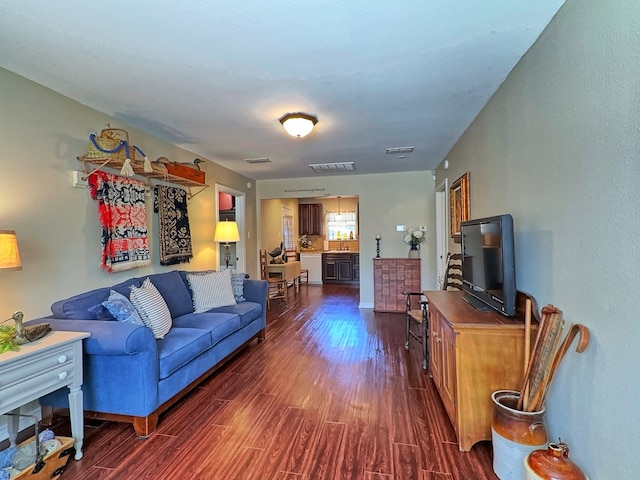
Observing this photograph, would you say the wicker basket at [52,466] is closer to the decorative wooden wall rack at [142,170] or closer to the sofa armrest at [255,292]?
the decorative wooden wall rack at [142,170]

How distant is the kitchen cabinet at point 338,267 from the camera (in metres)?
8.70

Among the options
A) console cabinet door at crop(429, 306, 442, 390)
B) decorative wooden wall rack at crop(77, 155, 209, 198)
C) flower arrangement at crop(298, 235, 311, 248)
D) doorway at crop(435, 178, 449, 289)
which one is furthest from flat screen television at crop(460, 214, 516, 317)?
flower arrangement at crop(298, 235, 311, 248)

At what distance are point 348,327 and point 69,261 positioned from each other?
3.35 m

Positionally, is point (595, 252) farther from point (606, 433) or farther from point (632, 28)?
point (632, 28)

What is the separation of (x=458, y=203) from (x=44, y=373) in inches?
158

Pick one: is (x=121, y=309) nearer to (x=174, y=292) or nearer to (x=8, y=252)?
(x=8, y=252)

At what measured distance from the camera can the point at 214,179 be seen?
4836 mm

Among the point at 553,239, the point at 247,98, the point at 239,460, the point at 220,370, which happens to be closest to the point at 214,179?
the point at 247,98

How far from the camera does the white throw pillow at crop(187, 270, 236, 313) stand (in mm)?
3547

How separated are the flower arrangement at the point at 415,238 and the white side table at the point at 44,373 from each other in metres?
4.68

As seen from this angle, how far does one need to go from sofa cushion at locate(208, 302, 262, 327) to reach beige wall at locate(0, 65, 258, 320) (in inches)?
42.8

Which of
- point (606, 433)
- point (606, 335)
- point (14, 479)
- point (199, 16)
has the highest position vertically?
point (199, 16)

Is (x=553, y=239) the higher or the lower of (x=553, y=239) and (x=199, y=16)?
the lower

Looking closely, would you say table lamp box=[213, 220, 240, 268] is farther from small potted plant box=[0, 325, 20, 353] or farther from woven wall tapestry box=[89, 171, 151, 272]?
small potted plant box=[0, 325, 20, 353]
